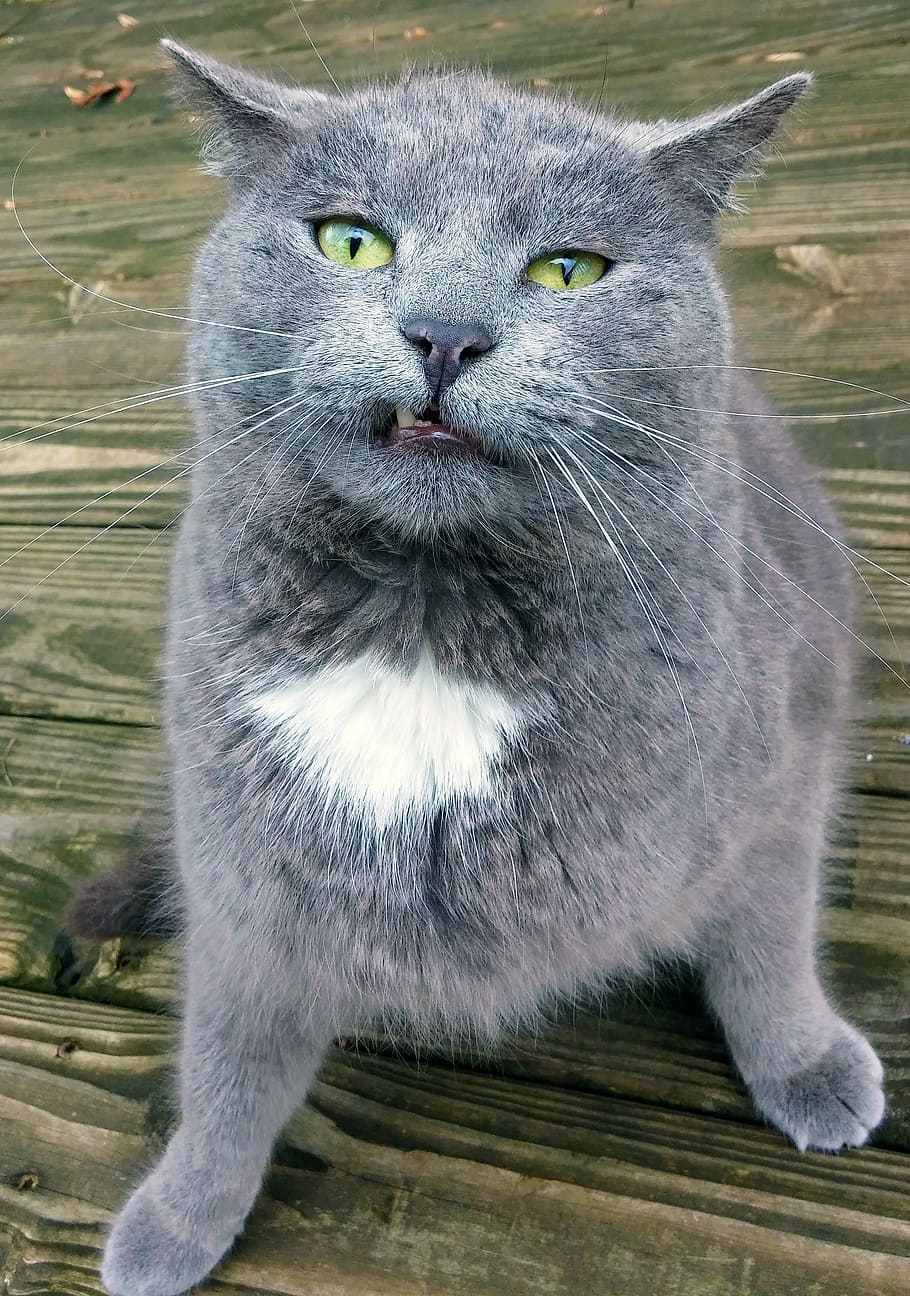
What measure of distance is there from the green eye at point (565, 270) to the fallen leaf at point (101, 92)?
149 centimetres

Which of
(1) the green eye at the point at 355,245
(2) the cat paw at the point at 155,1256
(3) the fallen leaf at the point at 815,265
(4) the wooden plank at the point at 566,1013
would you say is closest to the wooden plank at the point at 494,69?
(3) the fallen leaf at the point at 815,265

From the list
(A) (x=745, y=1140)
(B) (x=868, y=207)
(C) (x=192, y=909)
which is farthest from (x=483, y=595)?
(B) (x=868, y=207)

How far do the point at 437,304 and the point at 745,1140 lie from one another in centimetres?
78

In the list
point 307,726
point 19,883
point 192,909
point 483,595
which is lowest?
point 19,883

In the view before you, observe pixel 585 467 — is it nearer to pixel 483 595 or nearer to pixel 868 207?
pixel 483 595

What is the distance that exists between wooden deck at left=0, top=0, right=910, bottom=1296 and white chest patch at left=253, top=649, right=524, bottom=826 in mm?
208

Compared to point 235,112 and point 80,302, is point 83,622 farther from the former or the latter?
point 235,112

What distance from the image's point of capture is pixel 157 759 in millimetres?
1223

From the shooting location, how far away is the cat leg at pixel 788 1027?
950 mm

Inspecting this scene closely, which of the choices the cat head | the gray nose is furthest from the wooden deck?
the gray nose

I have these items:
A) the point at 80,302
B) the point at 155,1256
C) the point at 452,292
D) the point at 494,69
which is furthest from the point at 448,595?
the point at 494,69

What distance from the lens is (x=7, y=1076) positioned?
1.06 meters

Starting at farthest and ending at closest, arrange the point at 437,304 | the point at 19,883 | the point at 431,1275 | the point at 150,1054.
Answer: the point at 19,883 < the point at 150,1054 < the point at 431,1275 < the point at 437,304

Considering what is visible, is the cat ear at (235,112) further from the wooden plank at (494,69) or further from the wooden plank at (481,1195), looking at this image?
the wooden plank at (481,1195)
